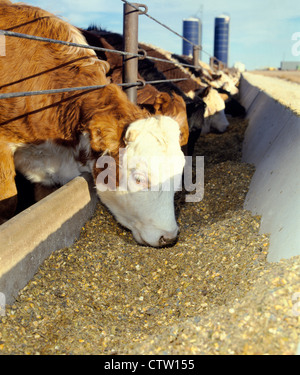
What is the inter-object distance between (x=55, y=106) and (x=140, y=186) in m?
1.02

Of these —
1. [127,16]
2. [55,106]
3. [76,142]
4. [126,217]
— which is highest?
[127,16]

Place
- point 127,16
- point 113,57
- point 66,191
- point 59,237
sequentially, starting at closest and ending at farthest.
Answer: point 59,237 < point 66,191 < point 127,16 < point 113,57

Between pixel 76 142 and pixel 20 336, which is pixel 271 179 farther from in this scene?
pixel 20 336

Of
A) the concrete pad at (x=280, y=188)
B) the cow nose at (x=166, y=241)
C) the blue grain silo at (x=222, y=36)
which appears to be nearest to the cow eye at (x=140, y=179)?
the cow nose at (x=166, y=241)

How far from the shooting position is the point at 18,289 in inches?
78.2

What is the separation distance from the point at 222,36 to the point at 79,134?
10123cm

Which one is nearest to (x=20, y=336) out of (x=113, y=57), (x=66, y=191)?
A: (x=66, y=191)

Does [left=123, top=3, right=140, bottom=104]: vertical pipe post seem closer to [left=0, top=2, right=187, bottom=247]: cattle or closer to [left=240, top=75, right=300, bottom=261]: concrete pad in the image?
[left=0, top=2, right=187, bottom=247]: cattle

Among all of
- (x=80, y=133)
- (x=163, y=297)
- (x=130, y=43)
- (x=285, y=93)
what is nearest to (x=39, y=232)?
(x=163, y=297)

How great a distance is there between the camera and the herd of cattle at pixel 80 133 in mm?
2717

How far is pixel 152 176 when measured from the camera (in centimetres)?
268

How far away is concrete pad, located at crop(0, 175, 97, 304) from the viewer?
191 cm

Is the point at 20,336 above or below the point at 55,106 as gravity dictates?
below
